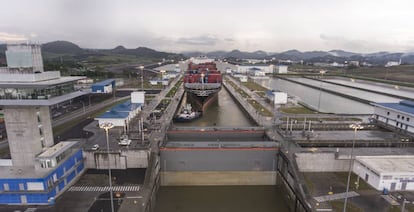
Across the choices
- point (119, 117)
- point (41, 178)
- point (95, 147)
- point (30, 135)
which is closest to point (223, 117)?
point (119, 117)

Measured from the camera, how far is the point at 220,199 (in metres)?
27.2

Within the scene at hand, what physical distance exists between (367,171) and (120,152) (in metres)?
27.7

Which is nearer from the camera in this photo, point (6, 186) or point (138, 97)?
point (6, 186)

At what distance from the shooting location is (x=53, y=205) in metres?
21.2

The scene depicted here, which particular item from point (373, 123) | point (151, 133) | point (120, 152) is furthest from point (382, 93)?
point (120, 152)

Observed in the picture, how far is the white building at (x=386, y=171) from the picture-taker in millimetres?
23125

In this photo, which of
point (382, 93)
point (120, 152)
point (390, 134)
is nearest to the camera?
point (120, 152)

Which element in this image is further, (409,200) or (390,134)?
(390,134)

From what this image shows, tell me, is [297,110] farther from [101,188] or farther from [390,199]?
[101,188]

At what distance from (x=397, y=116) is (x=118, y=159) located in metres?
43.2

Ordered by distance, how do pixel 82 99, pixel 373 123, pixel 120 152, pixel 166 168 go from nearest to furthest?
pixel 120 152 → pixel 166 168 → pixel 373 123 → pixel 82 99

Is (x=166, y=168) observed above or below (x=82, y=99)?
below

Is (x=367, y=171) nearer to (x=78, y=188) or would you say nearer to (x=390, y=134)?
(x=390, y=134)

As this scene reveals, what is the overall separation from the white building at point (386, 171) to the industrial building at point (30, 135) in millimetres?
31566
